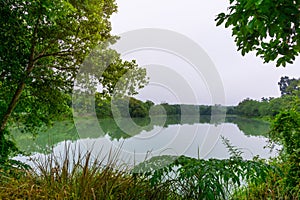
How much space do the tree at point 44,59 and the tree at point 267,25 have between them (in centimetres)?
161

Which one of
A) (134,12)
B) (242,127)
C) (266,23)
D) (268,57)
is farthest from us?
(242,127)

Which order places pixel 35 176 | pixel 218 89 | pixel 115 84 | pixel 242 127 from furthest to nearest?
1. pixel 242 127
2. pixel 115 84
3. pixel 218 89
4. pixel 35 176

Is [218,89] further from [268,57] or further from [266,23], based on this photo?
[266,23]

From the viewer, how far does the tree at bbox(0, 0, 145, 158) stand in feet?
7.54

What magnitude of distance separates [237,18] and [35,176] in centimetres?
154

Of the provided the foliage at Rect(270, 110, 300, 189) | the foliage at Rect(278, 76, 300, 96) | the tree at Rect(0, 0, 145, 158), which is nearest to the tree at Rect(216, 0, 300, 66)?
the foliage at Rect(270, 110, 300, 189)

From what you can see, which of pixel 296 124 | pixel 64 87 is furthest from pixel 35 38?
pixel 296 124

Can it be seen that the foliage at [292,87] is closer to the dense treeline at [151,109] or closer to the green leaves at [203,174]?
the dense treeline at [151,109]

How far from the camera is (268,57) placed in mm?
1443

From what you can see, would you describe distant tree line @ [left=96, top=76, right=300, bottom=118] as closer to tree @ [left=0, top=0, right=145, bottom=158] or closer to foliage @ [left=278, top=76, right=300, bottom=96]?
foliage @ [left=278, top=76, right=300, bottom=96]

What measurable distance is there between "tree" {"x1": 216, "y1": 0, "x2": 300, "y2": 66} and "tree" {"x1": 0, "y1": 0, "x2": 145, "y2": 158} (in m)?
1.61

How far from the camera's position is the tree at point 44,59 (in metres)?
2.30

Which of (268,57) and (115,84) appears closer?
(268,57)

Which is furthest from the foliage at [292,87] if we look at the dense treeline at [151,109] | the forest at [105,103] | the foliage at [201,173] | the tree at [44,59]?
the tree at [44,59]
